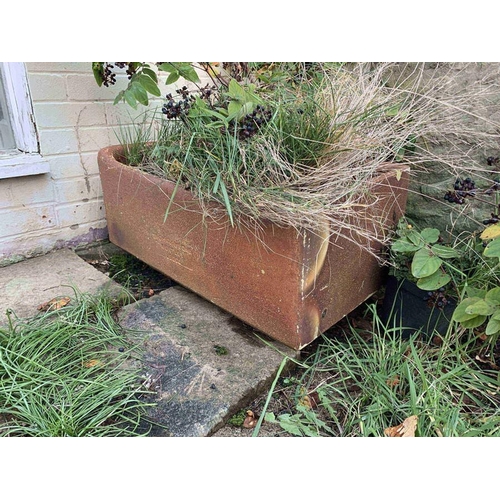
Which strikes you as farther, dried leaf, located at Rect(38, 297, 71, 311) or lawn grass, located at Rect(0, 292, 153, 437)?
dried leaf, located at Rect(38, 297, 71, 311)

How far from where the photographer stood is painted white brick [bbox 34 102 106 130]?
2062 mm

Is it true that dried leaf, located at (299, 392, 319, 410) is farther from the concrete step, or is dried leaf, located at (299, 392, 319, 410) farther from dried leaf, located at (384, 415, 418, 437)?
dried leaf, located at (384, 415, 418, 437)

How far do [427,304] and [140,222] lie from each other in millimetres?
1285

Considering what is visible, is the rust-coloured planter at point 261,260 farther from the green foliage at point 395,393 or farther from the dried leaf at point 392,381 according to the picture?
the dried leaf at point 392,381

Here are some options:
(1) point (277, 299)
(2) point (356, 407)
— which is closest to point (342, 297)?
(1) point (277, 299)

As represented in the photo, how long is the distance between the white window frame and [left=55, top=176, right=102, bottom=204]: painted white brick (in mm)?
143

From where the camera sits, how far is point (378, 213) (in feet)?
5.15

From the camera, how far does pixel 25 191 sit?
2119 millimetres

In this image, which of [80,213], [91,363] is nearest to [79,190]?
[80,213]

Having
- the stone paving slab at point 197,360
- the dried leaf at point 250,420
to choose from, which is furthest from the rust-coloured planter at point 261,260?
the dried leaf at point 250,420

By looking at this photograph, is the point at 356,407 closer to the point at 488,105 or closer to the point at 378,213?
the point at 378,213

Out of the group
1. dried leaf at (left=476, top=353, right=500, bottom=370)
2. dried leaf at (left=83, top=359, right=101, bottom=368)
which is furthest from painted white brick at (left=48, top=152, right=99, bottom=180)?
dried leaf at (left=476, top=353, right=500, bottom=370)

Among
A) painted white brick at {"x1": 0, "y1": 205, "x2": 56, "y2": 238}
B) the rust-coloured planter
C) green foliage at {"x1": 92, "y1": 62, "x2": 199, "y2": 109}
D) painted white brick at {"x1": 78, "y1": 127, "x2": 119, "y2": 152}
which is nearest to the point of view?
the rust-coloured planter

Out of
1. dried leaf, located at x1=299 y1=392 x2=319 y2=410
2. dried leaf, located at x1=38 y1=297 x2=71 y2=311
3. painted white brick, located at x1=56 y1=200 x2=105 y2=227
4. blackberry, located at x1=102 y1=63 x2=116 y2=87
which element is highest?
blackberry, located at x1=102 y1=63 x2=116 y2=87
